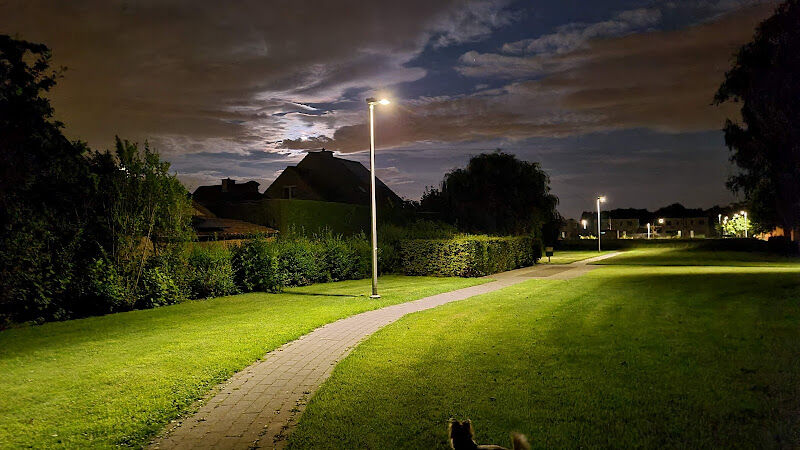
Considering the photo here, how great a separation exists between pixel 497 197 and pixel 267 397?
105 ft

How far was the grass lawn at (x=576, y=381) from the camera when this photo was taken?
4852mm

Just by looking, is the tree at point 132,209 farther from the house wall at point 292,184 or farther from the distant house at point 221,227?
the house wall at point 292,184

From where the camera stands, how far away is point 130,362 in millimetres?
8023

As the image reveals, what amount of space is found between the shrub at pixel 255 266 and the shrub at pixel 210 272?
1.70ft

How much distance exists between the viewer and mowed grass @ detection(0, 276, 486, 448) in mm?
5348

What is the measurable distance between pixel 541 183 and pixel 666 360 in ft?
100

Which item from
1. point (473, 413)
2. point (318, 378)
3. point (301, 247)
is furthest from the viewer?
point (301, 247)

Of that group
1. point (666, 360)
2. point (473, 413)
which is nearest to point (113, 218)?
point (473, 413)

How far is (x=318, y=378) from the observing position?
6992mm

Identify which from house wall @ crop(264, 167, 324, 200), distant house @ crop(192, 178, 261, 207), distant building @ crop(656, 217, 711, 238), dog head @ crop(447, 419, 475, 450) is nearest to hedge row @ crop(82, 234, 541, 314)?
dog head @ crop(447, 419, 475, 450)

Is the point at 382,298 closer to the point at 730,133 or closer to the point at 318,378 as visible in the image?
the point at 318,378

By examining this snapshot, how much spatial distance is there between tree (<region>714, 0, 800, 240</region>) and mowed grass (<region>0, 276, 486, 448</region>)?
2049 cm

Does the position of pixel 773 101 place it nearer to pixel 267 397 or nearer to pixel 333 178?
pixel 267 397

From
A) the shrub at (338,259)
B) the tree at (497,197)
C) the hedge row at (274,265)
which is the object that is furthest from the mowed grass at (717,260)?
the shrub at (338,259)
